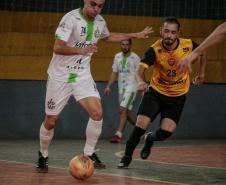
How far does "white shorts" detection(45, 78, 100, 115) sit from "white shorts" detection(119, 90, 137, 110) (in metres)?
5.95

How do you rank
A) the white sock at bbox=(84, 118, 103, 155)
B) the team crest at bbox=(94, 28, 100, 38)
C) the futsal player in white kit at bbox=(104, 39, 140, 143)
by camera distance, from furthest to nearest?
the futsal player in white kit at bbox=(104, 39, 140, 143) < the team crest at bbox=(94, 28, 100, 38) < the white sock at bbox=(84, 118, 103, 155)

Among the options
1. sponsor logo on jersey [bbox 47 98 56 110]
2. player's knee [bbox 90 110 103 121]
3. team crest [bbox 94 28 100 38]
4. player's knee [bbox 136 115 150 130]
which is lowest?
player's knee [bbox 136 115 150 130]

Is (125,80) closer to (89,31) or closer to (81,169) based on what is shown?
(89,31)

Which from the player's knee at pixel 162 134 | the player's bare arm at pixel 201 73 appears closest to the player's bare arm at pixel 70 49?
the player's bare arm at pixel 201 73

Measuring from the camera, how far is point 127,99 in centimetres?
1523

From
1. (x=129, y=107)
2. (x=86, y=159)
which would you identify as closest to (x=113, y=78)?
(x=129, y=107)

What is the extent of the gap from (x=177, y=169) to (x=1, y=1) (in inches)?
306

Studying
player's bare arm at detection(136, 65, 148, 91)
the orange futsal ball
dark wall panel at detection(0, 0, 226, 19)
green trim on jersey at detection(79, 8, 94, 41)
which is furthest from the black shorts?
dark wall panel at detection(0, 0, 226, 19)

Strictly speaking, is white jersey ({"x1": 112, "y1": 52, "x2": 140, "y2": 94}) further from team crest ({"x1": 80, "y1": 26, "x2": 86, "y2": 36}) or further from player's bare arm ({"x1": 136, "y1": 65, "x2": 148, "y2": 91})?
team crest ({"x1": 80, "y1": 26, "x2": 86, "y2": 36})

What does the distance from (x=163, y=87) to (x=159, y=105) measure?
26 centimetres

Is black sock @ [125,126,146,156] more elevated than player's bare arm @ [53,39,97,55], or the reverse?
player's bare arm @ [53,39,97,55]

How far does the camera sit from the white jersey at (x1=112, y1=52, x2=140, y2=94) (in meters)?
15.3

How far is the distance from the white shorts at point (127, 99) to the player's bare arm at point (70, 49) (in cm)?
634

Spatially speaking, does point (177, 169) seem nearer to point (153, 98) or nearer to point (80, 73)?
point (153, 98)
